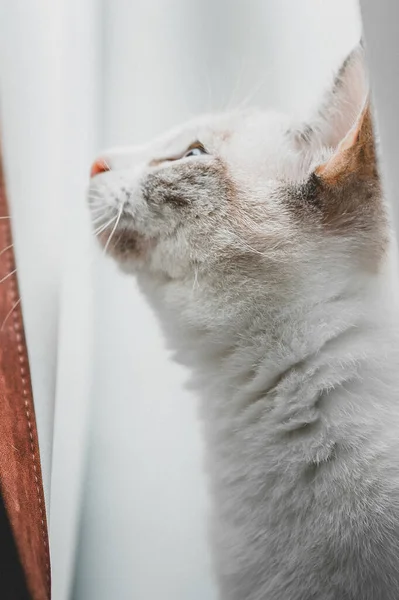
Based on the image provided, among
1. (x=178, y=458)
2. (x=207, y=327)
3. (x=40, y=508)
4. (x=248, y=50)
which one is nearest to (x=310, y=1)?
(x=248, y=50)

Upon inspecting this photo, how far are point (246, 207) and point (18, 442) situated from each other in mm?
319

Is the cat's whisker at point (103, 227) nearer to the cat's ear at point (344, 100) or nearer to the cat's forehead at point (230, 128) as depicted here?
the cat's forehead at point (230, 128)

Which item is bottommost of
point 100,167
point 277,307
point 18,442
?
point 18,442

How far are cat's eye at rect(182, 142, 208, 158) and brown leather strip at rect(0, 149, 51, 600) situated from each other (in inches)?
6.8

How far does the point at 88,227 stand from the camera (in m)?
0.60

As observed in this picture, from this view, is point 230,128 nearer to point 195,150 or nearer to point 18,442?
point 195,150

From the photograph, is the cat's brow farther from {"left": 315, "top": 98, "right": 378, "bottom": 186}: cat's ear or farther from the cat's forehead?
{"left": 315, "top": 98, "right": 378, "bottom": 186}: cat's ear

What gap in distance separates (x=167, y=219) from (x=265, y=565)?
0.33 meters

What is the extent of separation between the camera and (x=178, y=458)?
593mm

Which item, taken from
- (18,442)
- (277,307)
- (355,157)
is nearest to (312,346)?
(277,307)

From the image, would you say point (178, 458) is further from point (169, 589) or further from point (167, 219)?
point (167, 219)

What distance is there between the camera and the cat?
56cm

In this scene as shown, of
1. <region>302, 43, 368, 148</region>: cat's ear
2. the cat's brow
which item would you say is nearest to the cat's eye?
the cat's brow

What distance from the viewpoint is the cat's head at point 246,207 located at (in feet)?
1.92
